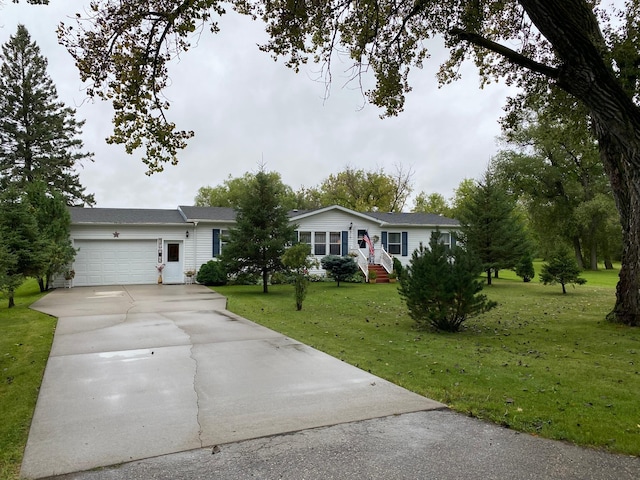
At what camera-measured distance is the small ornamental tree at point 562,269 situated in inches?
638

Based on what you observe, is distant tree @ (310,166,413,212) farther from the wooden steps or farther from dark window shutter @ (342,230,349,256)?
the wooden steps

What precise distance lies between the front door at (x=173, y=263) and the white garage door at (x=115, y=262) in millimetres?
503

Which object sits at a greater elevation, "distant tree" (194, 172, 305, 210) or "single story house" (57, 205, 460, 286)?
"distant tree" (194, 172, 305, 210)

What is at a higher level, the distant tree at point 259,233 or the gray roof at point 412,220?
the gray roof at point 412,220

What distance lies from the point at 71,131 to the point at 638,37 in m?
33.4

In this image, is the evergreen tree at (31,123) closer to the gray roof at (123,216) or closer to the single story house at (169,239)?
the gray roof at (123,216)

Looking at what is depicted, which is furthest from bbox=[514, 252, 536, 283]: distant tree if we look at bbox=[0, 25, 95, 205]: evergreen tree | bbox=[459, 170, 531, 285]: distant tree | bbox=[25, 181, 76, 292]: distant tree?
bbox=[0, 25, 95, 205]: evergreen tree

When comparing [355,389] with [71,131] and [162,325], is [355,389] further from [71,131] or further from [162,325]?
[71,131]

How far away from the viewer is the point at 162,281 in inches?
770

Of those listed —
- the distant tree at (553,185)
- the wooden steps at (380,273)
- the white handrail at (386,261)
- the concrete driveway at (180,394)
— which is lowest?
the concrete driveway at (180,394)

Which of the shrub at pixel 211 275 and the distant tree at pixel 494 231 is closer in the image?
the shrub at pixel 211 275

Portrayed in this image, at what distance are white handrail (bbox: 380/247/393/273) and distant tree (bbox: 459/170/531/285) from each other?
379cm

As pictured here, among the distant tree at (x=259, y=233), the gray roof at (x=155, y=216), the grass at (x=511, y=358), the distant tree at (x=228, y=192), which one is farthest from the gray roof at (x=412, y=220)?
the distant tree at (x=228, y=192)

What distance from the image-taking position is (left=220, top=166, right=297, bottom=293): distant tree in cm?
1560
